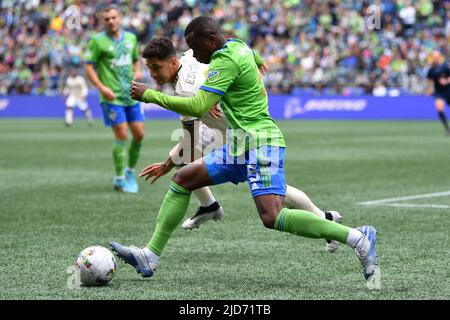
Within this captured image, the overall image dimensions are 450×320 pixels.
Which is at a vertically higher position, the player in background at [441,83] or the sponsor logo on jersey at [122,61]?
the sponsor logo on jersey at [122,61]

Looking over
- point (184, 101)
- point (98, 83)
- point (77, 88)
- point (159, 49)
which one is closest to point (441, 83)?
point (77, 88)

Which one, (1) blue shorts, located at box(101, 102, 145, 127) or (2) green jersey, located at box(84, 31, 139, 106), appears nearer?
(1) blue shorts, located at box(101, 102, 145, 127)

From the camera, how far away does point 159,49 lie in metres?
6.62

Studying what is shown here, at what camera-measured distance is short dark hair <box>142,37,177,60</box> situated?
6.60m

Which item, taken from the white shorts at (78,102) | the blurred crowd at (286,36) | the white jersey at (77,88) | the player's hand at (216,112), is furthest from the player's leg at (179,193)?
the blurred crowd at (286,36)

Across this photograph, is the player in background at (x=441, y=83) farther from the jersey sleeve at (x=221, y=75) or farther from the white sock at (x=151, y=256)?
the jersey sleeve at (x=221, y=75)

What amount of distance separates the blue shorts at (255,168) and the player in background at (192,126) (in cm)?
41

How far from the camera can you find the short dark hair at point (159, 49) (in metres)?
6.60

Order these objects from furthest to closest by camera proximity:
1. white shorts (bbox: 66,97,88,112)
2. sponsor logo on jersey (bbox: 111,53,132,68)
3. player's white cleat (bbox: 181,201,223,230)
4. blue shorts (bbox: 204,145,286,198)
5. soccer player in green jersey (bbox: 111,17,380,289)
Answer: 1. white shorts (bbox: 66,97,88,112)
2. sponsor logo on jersey (bbox: 111,53,132,68)
3. player's white cleat (bbox: 181,201,223,230)
4. blue shorts (bbox: 204,145,286,198)
5. soccer player in green jersey (bbox: 111,17,380,289)

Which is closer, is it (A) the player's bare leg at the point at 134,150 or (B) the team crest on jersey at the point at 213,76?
(B) the team crest on jersey at the point at 213,76

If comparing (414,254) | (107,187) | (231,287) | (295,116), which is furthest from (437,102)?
(231,287)

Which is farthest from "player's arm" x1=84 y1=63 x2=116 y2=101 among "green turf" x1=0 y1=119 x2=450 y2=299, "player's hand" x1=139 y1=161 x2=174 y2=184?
"player's hand" x1=139 y1=161 x2=174 y2=184

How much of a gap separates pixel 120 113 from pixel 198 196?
465 cm

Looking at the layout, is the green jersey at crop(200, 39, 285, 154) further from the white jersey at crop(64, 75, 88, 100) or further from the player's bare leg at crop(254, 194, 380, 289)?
the white jersey at crop(64, 75, 88, 100)
